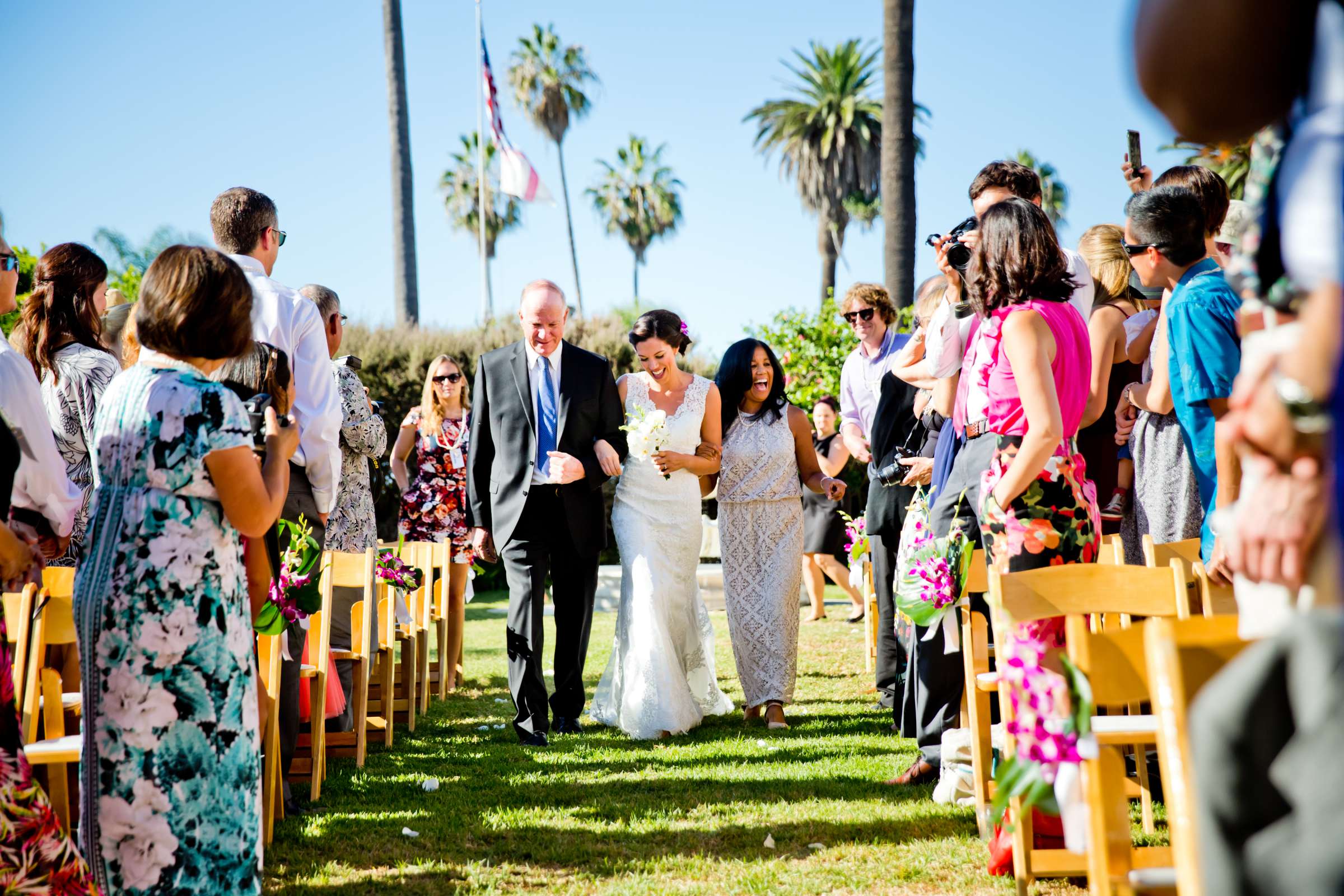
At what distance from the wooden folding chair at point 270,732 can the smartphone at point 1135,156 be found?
182 inches

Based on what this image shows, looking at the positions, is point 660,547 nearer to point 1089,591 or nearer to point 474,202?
point 1089,591

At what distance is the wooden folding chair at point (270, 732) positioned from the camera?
13.6 ft

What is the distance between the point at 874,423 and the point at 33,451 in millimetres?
4250

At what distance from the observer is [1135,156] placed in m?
Answer: 5.64

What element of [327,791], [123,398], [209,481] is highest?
[123,398]

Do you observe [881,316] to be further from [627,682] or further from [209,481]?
[209,481]

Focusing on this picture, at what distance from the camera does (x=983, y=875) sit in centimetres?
367

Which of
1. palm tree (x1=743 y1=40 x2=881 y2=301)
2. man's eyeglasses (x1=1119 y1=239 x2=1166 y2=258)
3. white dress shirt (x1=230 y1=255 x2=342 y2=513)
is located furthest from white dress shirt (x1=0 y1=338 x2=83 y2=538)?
palm tree (x1=743 y1=40 x2=881 y2=301)

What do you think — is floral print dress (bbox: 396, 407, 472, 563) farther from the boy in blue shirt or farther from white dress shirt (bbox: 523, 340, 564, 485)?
the boy in blue shirt

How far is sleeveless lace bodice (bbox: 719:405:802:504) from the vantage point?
6691mm

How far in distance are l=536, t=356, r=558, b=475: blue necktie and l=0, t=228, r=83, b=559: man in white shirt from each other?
2686mm

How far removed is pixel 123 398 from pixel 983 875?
303 cm

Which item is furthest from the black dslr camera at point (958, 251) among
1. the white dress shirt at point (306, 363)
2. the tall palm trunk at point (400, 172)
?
the tall palm trunk at point (400, 172)

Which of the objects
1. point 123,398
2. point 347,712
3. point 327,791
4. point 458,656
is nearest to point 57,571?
point 123,398
